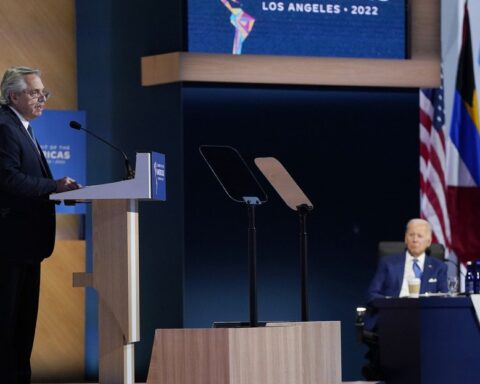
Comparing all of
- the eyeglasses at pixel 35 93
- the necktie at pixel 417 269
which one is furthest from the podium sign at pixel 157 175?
the necktie at pixel 417 269

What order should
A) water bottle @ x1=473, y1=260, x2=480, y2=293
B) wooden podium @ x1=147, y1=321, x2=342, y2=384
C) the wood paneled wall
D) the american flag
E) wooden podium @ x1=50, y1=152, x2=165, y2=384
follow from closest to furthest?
wooden podium @ x1=147, y1=321, x2=342, y2=384 → wooden podium @ x1=50, y1=152, x2=165, y2=384 → water bottle @ x1=473, y1=260, x2=480, y2=293 → the wood paneled wall → the american flag

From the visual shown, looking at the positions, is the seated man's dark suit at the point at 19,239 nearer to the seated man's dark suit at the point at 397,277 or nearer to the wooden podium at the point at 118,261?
the wooden podium at the point at 118,261

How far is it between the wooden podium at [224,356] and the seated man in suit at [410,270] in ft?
8.89

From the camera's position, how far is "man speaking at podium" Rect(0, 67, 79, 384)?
4.61 meters

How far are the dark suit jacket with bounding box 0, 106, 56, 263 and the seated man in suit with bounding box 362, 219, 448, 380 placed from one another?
2752 mm

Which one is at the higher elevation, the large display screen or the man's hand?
the large display screen

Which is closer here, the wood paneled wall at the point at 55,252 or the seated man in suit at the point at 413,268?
the seated man in suit at the point at 413,268

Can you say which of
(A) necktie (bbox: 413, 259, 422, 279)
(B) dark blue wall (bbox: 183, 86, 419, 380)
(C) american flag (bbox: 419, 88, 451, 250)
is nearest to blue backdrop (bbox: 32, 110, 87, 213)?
(B) dark blue wall (bbox: 183, 86, 419, 380)

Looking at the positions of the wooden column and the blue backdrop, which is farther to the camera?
the blue backdrop

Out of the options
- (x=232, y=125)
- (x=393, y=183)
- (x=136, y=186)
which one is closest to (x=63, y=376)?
(x=232, y=125)

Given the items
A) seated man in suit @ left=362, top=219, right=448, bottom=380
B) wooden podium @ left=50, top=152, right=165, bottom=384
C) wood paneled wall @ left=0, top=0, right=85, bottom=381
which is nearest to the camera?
wooden podium @ left=50, top=152, right=165, bottom=384

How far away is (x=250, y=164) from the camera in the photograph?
23.6ft

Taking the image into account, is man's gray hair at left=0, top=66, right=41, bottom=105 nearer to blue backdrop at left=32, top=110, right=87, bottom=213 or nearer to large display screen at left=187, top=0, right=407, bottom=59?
large display screen at left=187, top=0, right=407, bottom=59

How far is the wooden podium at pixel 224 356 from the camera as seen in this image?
4035 millimetres
